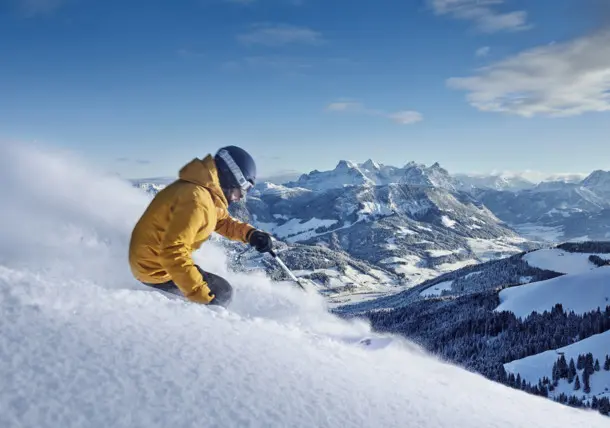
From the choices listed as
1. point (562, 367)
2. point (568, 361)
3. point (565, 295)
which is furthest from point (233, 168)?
point (565, 295)

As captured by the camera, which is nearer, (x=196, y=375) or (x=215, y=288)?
(x=196, y=375)

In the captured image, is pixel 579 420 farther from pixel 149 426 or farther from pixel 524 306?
pixel 524 306

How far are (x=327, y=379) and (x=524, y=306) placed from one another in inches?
5538

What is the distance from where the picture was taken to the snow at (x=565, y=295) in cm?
12794

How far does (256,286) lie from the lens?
1619 centimetres

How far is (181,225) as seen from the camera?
8.31 meters

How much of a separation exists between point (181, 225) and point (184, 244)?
43cm

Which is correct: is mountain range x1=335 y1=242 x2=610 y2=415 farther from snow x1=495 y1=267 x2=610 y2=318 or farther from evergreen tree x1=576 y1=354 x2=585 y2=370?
snow x1=495 y1=267 x2=610 y2=318

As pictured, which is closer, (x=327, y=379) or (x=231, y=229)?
(x=327, y=379)

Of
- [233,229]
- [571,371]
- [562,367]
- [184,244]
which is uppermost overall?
[233,229]

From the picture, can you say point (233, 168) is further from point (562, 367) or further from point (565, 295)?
point (565, 295)

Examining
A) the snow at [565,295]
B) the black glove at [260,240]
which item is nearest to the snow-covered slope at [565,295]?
the snow at [565,295]

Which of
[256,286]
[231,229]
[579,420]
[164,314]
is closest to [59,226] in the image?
[256,286]

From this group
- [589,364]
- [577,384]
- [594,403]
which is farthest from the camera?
[589,364]
